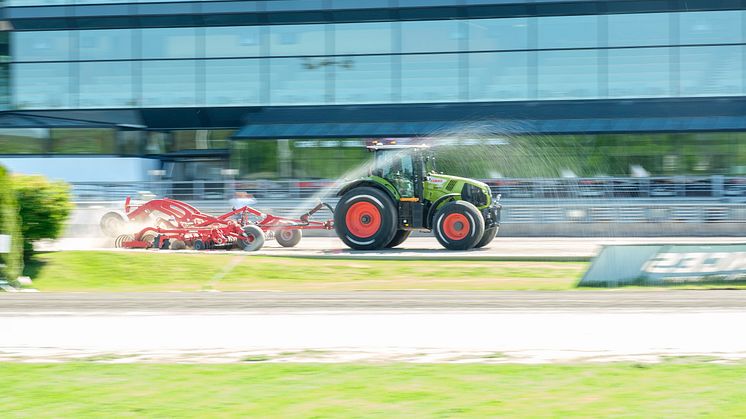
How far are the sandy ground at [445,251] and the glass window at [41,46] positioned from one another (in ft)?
48.3

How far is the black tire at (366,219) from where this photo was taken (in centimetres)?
2103

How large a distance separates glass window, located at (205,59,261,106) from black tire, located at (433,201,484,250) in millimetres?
18550

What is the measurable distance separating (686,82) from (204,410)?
31.5 meters

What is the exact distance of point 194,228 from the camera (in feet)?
71.8

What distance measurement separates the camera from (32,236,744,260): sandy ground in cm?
1997

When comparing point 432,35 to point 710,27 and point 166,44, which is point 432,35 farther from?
point 166,44

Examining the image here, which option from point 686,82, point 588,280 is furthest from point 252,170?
point 588,280

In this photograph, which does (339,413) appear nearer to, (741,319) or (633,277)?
(741,319)

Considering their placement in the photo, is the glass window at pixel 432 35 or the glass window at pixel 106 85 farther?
the glass window at pixel 106 85

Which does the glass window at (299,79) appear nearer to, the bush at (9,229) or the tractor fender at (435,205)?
the tractor fender at (435,205)

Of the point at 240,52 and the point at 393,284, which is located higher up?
the point at 240,52

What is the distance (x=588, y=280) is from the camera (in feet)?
50.3

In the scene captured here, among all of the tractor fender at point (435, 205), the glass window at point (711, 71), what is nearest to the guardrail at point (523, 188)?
the glass window at point (711, 71)

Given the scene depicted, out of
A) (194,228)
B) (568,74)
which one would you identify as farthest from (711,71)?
(194,228)
